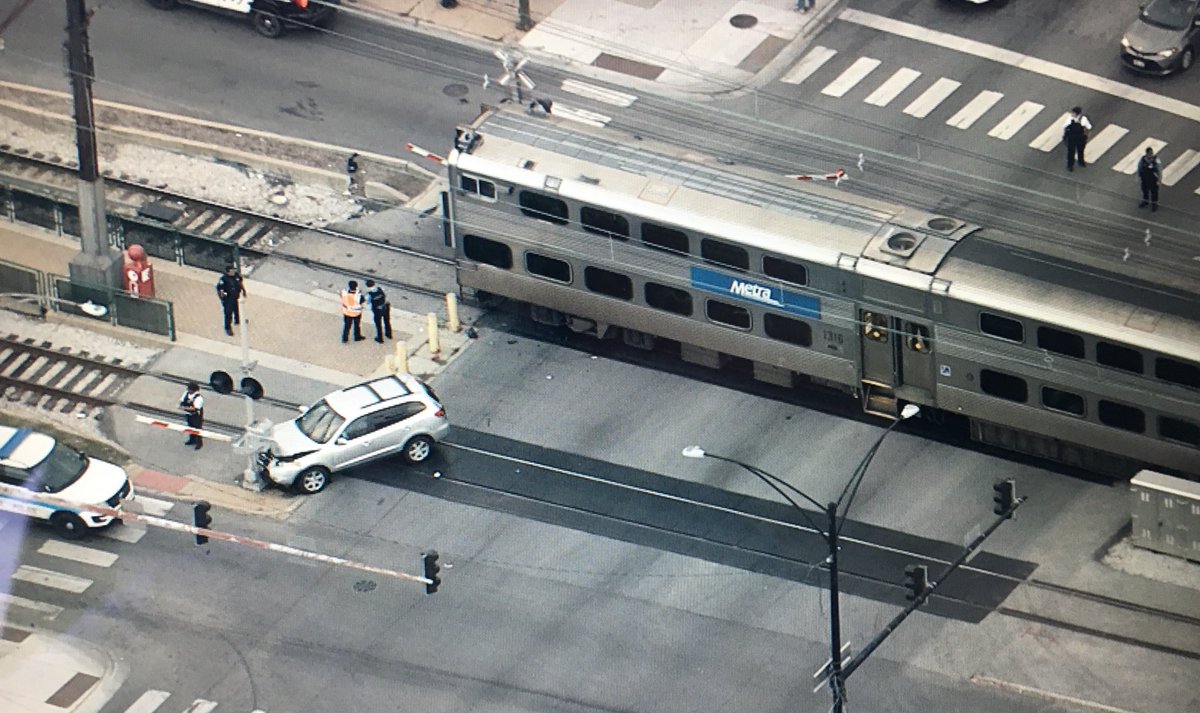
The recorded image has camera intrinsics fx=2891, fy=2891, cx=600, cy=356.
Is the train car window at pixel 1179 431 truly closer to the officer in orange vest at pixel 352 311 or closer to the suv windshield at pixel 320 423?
the suv windshield at pixel 320 423

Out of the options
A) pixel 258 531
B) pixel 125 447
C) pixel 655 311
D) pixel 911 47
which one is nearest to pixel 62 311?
pixel 125 447

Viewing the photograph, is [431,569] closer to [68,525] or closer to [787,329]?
[68,525]

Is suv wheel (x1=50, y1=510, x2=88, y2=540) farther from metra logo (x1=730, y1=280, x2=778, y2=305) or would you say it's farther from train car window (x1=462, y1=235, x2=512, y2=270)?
metra logo (x1=730, y1=280, x2=778, y2=305)

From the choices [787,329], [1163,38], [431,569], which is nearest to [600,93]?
[787,329]

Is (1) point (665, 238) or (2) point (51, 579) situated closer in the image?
(2) point (51, 579)

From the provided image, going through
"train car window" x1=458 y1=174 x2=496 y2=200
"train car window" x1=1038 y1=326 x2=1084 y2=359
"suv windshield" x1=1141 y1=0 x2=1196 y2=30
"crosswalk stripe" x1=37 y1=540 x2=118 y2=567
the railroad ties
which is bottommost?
"crosswalk stripe" x1=37 y1=540 x2=118 y2=567

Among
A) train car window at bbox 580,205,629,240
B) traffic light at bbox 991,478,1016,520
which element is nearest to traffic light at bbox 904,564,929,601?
traffic light at bbox 991,478,1016,520
